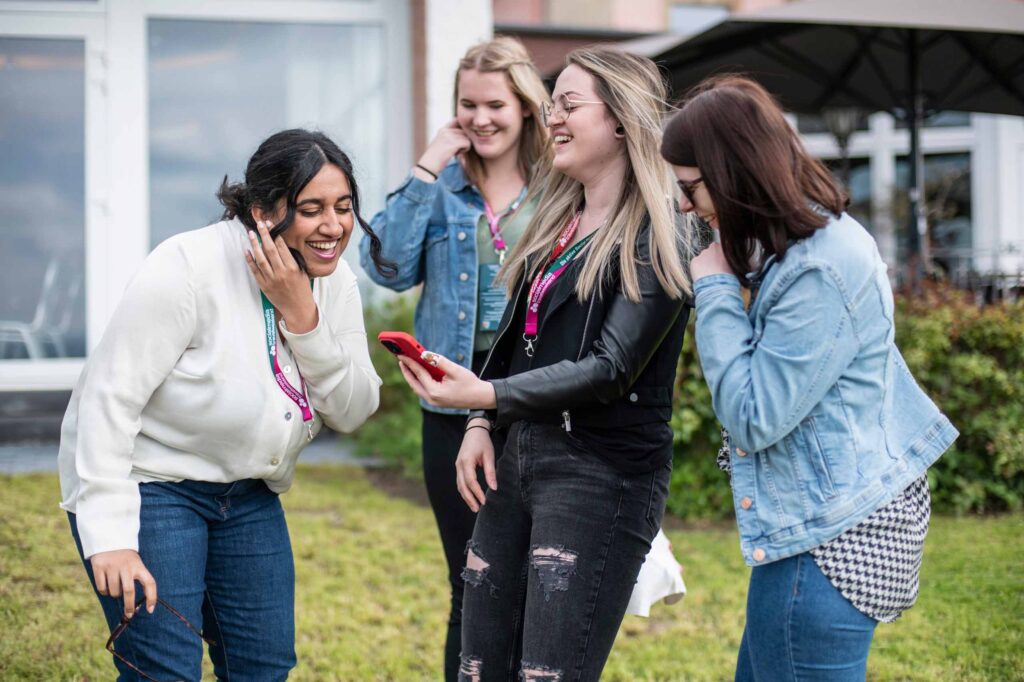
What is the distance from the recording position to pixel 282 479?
8.45 feet

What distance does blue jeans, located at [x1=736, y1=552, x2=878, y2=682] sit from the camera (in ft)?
6.27

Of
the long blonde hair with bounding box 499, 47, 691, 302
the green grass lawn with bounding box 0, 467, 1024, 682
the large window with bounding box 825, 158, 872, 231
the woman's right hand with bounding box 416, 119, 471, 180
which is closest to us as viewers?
the long blonde hair with bounding box 499, 47, 691, 302

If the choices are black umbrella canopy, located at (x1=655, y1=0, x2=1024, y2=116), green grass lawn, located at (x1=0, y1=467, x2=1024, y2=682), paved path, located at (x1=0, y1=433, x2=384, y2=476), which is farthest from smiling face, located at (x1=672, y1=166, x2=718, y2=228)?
paved path, located at (x1=0, y1=433, x2=384, y2=476)

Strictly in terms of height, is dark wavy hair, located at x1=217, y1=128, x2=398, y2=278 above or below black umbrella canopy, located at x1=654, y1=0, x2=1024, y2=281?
below

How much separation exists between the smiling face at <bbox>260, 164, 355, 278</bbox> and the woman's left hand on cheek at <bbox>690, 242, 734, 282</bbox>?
889 mm

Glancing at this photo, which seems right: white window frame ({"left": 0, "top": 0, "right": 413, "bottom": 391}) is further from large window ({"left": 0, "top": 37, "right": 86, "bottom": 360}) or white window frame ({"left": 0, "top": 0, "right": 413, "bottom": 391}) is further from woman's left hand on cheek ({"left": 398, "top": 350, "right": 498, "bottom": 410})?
woman's left hand on cheek ({"left": 398, "top": 350, "right": 498, "bottom": 410})

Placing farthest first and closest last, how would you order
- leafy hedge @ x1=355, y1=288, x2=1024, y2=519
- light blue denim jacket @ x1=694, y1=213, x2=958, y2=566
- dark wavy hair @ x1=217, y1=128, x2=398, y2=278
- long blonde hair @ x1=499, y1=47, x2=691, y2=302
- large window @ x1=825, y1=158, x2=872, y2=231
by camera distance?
1. large window @ x1=825, y1=158, x2=872, y2=231
2. leafy hedge @ x1=355, y1=288, x2=1024, y2=519
3. dark wavy hair @ x1=217, y1=128, x2=398, y2=278
4. long blonde hair @ x1=499, y1=47, x2=691, y2=302
5. light blue denim jacket @ x1=694, y1=213, x2=958, y2=566

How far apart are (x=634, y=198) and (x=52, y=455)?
630 cm

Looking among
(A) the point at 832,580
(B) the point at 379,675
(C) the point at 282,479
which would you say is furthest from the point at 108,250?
(A) the point at 832,580

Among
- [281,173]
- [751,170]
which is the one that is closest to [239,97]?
[281,173]

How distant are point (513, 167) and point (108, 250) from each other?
6.00 m

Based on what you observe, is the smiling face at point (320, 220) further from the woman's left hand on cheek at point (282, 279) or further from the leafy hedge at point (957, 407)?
the leafy hedge at point (957, 407)

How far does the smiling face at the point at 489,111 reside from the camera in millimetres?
3186

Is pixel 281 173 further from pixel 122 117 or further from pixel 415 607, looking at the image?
pixel 122 117
